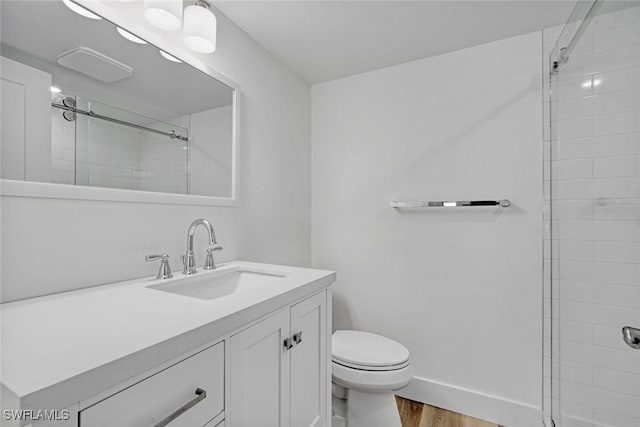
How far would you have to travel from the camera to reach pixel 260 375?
2.80 feet

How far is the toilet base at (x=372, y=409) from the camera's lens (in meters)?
1.44

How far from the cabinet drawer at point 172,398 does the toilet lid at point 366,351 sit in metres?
0.87

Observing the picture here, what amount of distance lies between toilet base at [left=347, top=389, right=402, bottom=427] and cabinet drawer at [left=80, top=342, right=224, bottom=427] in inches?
38.9

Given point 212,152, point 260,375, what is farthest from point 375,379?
point 212,152

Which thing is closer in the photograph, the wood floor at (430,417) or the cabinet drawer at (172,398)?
the cabinet drawer at (172,398)

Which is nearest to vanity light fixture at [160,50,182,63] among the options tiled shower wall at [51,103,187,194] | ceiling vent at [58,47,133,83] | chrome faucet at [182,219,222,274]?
ceiling vent at [58,47,133,83]

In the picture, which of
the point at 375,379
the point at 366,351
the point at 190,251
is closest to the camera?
the point at 190,251

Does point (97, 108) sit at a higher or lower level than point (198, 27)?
lower

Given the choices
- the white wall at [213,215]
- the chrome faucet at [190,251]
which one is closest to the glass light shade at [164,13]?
the white wall at [213,215]

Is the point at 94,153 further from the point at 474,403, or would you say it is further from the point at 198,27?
the point at 474,403

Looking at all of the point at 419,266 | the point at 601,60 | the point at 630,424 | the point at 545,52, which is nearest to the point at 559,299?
the point at 630,424

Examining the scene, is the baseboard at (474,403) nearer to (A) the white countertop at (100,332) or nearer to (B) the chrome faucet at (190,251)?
(A) the white countertop at (100,332)

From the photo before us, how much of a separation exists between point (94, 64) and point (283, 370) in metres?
1.16

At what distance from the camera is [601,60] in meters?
1.19
